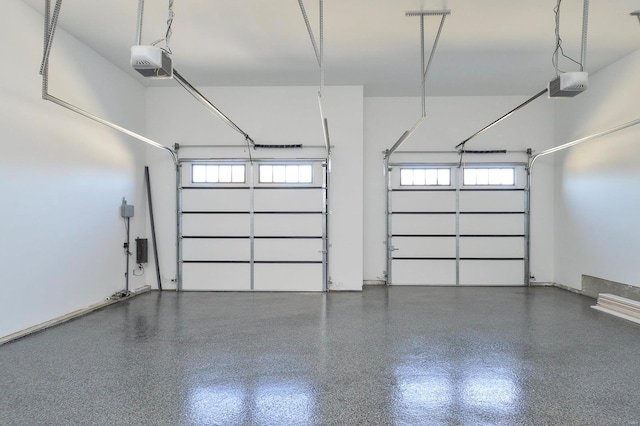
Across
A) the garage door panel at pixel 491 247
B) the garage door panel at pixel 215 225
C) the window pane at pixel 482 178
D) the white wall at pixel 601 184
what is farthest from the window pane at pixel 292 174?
the white wall at pixel 601 184

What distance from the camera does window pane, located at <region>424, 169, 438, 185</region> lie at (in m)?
7.27

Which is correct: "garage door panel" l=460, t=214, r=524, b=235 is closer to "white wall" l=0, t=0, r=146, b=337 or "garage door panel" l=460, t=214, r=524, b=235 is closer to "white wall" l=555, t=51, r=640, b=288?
"white wall" l=555, t=51, r=640, b=288

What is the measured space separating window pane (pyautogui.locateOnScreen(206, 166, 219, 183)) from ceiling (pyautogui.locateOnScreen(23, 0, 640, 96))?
1.50 meters

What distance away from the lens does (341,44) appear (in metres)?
5.07

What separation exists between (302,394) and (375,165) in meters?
5.15

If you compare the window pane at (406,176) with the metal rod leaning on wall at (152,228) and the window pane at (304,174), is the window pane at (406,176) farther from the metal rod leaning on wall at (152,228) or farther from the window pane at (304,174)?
the metal rod leaning on wall at (152,228)

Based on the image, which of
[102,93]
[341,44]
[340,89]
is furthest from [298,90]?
[102,93]

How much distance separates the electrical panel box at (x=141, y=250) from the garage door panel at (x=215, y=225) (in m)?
0.66

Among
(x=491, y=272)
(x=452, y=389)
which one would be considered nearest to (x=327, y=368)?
(x=452, y=389)

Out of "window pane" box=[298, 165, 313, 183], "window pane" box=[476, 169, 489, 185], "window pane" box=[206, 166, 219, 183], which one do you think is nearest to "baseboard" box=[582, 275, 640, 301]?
"window pane" box=[476, 169, 489, 185]

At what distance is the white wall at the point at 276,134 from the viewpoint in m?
6.66

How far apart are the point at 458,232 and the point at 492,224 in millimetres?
663

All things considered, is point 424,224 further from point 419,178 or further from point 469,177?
point 469,177

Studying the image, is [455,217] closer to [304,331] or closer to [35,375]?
[304,331]
